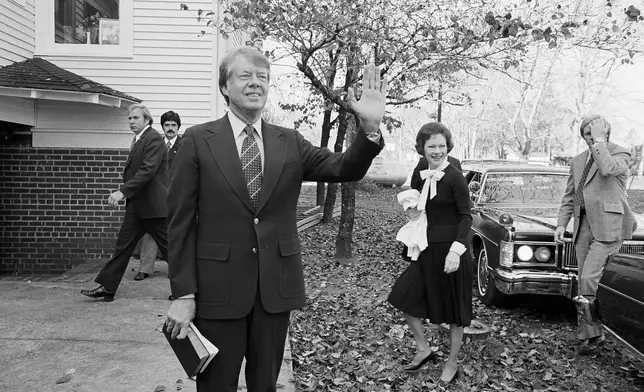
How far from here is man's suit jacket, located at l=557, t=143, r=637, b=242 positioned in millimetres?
5148

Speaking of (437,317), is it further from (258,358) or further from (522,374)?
(258,358)

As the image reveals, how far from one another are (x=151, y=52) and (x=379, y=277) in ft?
16.4

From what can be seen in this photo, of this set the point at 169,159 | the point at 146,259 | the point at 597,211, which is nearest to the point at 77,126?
the point at 169,159

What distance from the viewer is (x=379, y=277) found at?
904 centimetres

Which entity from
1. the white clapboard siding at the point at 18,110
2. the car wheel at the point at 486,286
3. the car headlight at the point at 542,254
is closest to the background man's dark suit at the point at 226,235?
the car headlight at the point at 542,254

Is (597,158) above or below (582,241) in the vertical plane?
above

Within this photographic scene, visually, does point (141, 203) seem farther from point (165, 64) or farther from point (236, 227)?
point (236, 227)

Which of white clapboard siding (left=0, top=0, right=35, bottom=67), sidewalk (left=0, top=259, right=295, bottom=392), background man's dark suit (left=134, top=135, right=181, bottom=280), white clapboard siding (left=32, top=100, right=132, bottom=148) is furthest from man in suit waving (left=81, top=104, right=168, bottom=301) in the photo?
white clapboard siding (left=0, top=0, right=35, bottom=67)

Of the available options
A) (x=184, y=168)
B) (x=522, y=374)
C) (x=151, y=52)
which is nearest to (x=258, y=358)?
(x=184, y=168)

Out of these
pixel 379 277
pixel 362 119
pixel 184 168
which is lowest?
pixel 379 277

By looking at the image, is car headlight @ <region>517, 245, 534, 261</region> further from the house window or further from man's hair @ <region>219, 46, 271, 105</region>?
the house window

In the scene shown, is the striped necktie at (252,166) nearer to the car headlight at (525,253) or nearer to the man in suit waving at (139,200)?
the man in suit waving at (139,200)

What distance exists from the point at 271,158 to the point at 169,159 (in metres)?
5.07

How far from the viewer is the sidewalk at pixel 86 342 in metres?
4.31
